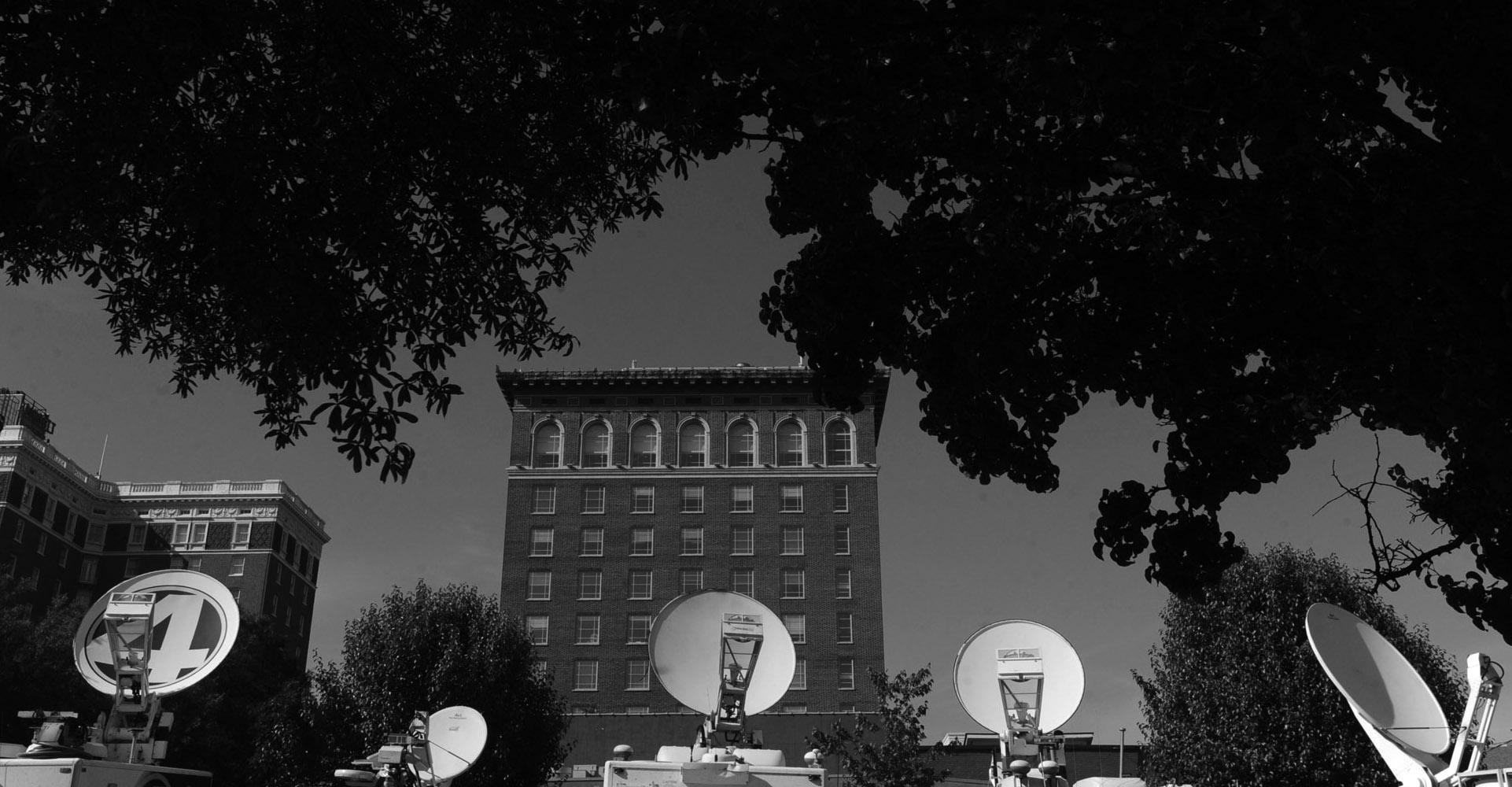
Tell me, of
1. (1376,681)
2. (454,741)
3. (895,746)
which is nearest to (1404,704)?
(1376,681)

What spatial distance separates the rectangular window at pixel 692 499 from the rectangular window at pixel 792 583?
745cm

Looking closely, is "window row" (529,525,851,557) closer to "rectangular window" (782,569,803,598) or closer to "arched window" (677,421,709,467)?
"rectangular window" (782,569,803,598)

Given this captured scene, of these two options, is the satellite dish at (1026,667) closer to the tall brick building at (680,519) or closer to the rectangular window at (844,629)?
the tall brick building at (680,519)

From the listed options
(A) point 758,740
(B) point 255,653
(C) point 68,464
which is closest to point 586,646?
(B) point 255,653

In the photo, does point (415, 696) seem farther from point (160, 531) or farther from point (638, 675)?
point (160, 531)

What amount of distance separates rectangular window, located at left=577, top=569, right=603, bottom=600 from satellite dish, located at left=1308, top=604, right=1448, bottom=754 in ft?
210

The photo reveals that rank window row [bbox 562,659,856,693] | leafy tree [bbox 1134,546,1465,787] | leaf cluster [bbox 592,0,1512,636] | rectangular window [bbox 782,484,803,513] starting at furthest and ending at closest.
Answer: rectangular window [bbox 782,484,803,513] < window row [bbox 562,659,856,693] < leafy tree [bbox 1134,546,1465,787] < leaf cluster [bbox 592,0,1512,636]

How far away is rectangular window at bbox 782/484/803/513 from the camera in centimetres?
7944

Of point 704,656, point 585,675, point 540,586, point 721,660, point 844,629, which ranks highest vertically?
point 540,586

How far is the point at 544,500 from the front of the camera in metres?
79.9

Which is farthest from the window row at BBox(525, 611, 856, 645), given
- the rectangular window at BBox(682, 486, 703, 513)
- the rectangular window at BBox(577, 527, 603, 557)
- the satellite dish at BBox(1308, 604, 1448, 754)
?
the satellite dish at BBox(1308, 604, 1448, 754)

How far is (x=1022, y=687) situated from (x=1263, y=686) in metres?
21.0

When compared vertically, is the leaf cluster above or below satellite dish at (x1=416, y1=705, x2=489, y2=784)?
above

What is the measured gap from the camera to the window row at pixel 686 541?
78.4 metres
